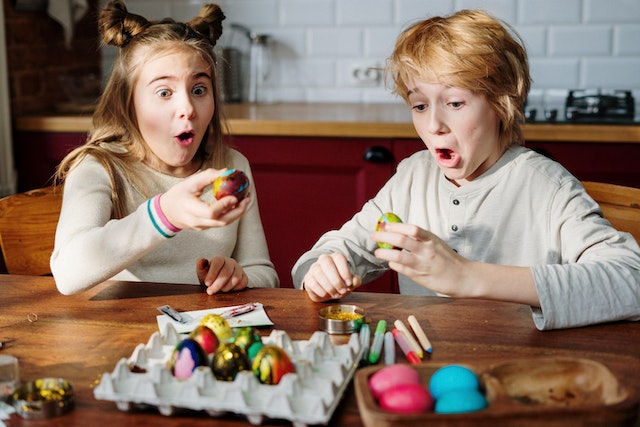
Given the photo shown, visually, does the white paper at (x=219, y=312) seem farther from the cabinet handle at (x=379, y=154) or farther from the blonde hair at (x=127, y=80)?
the cabinet handle at (x=379, y=154)

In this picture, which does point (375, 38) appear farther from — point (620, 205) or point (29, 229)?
point (29, 229)

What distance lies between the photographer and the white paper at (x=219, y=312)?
1308 millimetres

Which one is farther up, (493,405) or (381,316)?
(493,405)

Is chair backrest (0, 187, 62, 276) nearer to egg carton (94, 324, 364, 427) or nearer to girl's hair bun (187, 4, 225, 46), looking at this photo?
girl's hair bun (187, 4, 225, 46)

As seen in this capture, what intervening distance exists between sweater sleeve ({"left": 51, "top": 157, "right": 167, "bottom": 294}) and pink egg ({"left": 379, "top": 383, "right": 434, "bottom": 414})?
643mm

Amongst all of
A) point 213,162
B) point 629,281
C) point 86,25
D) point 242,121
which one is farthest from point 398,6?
point 629,281

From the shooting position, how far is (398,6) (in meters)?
3.30

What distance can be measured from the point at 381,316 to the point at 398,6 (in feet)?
7.15

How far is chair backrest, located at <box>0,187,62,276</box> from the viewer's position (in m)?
1.80

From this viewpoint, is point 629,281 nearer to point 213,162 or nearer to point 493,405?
point 493,405

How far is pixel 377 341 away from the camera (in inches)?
47.7

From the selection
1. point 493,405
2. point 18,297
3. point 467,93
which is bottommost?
point 18,297

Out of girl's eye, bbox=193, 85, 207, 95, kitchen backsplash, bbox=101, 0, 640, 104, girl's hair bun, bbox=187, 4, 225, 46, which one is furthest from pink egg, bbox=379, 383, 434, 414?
kitchen backsplash, bbox=101, 0, 640, 104

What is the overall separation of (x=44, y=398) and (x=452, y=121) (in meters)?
0.96
